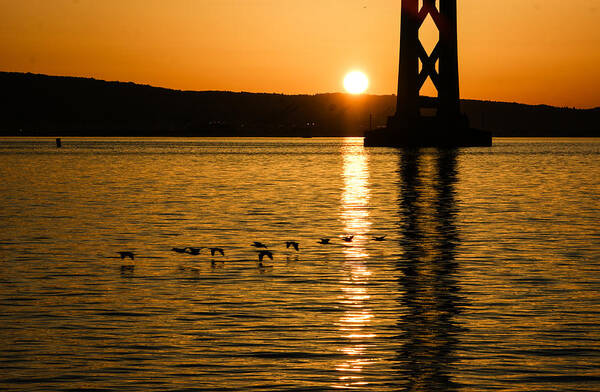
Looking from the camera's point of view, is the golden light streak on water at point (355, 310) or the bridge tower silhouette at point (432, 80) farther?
the bridge tower silhouette at point (432, 80)

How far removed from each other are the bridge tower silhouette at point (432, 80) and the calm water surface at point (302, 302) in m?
83.6

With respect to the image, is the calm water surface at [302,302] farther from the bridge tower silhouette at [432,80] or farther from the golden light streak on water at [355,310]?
the bridge tower silhouette at [432,80]

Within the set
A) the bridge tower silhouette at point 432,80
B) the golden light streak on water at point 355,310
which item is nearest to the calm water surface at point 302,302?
the golden light streak on water at point 355,310

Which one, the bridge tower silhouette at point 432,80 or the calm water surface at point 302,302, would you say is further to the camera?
the bridge tower silhouette at point 432,80

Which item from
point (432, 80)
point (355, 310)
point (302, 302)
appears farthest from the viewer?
point (432, 80)

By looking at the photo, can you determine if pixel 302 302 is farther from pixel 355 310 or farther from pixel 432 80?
pixel 432 80

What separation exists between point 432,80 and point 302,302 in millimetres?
106352

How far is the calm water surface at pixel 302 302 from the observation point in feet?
40.1

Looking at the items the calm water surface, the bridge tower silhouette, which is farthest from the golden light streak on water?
the bridge tower silhouette

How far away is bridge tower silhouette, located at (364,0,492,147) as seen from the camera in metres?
120

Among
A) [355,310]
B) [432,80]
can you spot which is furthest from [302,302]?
[432,80]

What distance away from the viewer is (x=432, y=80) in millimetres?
121438

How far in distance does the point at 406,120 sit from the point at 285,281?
10479 centimetres

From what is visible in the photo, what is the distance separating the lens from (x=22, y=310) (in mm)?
16344
